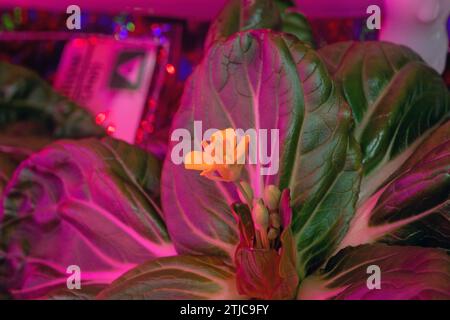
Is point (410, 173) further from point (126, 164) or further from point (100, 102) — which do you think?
point (100, 102)

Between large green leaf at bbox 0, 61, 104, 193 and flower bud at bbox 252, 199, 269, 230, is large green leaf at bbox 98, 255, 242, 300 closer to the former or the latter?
flower bud at bbox 252, 199, 269, 230

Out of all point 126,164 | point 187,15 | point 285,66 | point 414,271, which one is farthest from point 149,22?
point 414,271

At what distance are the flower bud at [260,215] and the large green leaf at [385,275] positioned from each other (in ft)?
0.26

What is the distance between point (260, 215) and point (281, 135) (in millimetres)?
77

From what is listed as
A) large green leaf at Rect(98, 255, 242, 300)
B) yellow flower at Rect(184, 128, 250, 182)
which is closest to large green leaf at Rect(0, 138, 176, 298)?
large green leaf at Rect(98, 255, 242, 300)

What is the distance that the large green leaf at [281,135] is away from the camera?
510 mm

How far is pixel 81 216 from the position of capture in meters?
0.62

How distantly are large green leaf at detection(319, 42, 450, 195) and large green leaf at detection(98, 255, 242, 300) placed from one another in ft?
0.50

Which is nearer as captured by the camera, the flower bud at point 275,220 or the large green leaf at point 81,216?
the flower bud at point 275,220

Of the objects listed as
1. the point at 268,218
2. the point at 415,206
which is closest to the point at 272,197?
the point at 268,218

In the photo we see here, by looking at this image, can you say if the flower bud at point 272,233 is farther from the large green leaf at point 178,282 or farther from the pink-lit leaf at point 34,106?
the pink-lit leaf at point 34,106

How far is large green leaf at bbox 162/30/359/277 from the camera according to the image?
51cm

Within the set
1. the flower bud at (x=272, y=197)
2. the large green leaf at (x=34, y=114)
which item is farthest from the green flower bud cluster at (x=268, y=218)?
the large green leaf at (x=34, y=114)

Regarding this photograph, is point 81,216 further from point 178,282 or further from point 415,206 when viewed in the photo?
point 415,206
